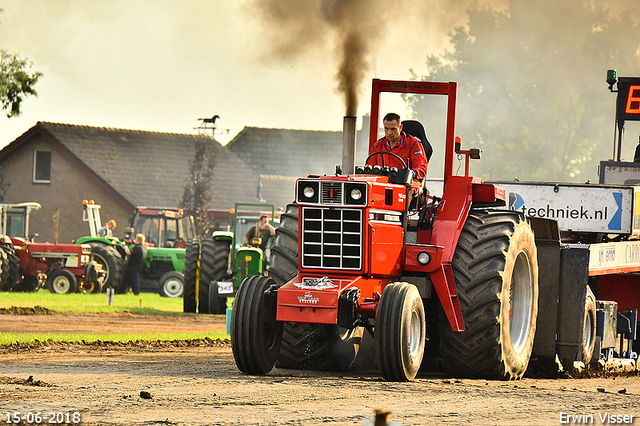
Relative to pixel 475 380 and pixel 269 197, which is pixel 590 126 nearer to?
pixel 269 197

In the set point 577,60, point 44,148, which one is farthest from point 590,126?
point 44,148

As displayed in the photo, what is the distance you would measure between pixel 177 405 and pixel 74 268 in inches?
804

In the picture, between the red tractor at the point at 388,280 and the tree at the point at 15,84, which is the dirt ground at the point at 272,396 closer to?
the red tractor at the point at 388,280

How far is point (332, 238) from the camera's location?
8609 millimetres

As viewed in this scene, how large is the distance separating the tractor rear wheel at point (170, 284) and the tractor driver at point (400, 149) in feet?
63.3

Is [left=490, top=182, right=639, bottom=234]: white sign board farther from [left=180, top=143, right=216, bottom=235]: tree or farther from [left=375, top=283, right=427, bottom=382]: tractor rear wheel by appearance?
[left=180, top=143, right=216, bottom=235]: tree

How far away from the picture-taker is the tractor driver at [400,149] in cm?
936

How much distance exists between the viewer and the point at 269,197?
185ft

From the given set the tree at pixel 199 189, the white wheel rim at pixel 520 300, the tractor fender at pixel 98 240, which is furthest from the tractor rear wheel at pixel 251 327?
the tree at pixel 199 189

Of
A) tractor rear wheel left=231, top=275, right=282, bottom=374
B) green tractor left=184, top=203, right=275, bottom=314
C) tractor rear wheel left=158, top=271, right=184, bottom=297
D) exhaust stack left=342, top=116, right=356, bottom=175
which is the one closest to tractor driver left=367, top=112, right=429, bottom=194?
exhaust stack left=342, top=116, right=356, bottom=175

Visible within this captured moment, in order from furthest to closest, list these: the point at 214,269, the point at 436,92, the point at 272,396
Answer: the point at 214,269
the point at 436,92
the point at 272,396

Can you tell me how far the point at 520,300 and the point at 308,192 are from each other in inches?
107

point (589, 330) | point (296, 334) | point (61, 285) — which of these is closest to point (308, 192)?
point (296, 334)

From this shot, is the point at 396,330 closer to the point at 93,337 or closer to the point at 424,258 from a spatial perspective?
the point at 424,258
